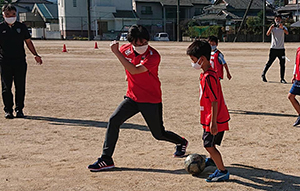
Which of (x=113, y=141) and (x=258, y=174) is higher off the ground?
(x=113, y=141)

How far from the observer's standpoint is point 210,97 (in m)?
4.12

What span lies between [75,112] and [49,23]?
64.9 m

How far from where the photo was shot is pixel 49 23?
230ft

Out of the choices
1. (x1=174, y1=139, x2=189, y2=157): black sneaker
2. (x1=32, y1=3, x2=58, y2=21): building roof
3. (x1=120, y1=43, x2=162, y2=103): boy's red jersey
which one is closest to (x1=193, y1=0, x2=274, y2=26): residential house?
(x1=32, y1=3, x2=58, y2=21): building roof

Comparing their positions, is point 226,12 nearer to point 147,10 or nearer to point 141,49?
point 147,10

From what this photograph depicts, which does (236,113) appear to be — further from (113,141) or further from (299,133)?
(113,141)

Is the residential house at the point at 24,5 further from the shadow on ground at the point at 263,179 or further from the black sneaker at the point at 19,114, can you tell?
the shadow on ground at the point at 263,179

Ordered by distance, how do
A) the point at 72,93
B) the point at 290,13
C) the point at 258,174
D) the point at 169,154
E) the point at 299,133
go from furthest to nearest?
1. the point at 290,13
2. the point at 72,93
3. the point at 299,133
4. the point at 169,154
5. the point at 258,174

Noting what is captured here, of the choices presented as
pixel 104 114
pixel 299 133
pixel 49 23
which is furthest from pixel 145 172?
pixel 49 23

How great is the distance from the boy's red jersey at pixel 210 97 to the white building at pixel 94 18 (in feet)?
196

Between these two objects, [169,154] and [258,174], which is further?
[169,154]

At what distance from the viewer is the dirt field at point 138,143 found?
449cm

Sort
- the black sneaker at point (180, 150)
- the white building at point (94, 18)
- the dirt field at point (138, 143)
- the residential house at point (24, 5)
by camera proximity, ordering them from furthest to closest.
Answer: the residential house at point (24, 5) → the white building at point (94, 18) → the black sneaker at point (180, 150) → the dirt field at point (138, 143)

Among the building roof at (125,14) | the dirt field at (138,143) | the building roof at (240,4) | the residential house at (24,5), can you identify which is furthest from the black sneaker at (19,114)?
the residential house at (24,5)
